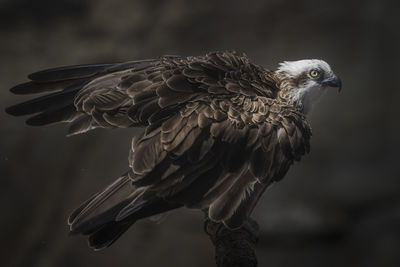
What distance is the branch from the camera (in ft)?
10.0

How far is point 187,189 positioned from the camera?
3.09m

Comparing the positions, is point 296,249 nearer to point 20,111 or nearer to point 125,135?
point 125,135

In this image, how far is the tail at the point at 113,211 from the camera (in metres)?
3.02

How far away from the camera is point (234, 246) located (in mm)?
3191

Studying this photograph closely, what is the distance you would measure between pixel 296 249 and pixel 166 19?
9.03 ft

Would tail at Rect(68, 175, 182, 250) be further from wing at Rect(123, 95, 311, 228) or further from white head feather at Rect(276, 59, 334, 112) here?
white head feather at Rect(276, 59, 334, 112)

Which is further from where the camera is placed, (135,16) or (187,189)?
(135,16)

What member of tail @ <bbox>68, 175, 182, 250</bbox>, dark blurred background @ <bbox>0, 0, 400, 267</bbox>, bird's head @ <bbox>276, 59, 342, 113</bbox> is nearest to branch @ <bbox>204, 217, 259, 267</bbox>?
tail @ <bbox>68, 175, 182, 250</bbox>

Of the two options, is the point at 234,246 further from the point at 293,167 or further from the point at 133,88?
the point at 293,167

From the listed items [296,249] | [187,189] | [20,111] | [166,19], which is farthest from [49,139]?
[187,189]

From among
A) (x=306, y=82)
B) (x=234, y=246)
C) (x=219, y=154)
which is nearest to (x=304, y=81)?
(x=306, y=82)

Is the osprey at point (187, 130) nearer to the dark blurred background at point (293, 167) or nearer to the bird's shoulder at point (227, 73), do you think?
the bird's shoulder at point (227, 73)

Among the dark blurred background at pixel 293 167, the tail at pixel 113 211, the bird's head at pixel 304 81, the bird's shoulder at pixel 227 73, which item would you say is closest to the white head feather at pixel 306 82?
the bird's head at pixel 304 81

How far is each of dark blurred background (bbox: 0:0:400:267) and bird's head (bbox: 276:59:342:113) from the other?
2328 millimetres
